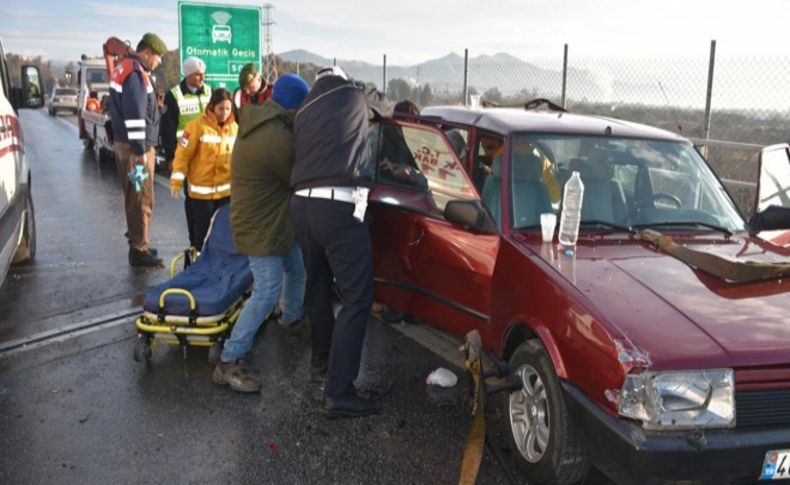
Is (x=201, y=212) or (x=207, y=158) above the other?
(x=207, y=158)

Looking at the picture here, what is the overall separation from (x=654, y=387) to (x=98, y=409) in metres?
3.13

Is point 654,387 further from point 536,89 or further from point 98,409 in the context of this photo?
point 536,89

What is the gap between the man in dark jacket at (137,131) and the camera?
22.3 feet

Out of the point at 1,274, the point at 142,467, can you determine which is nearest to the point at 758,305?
the point at 142,467

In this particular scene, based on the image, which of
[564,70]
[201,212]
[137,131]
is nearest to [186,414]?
[201,212]

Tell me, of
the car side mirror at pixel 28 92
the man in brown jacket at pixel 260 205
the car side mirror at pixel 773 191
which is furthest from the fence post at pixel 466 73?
the man in brown jacket at pixel 260 205

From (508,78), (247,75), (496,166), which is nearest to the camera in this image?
(496,166)

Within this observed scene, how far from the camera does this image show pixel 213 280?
493 cm

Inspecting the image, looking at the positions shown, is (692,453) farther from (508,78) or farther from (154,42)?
(508,78)

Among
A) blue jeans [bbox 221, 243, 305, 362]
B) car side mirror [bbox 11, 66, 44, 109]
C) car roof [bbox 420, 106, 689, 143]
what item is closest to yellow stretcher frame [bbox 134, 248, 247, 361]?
blue jeans [bbox 221, 243, 305, 362]

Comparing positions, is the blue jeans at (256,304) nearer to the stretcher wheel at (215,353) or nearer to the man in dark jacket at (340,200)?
the stretcher wheel at (215,353)

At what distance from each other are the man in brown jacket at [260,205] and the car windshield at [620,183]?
1.42m

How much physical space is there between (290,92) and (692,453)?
3064mm

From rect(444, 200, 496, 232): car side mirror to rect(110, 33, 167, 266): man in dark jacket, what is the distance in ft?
13.6
